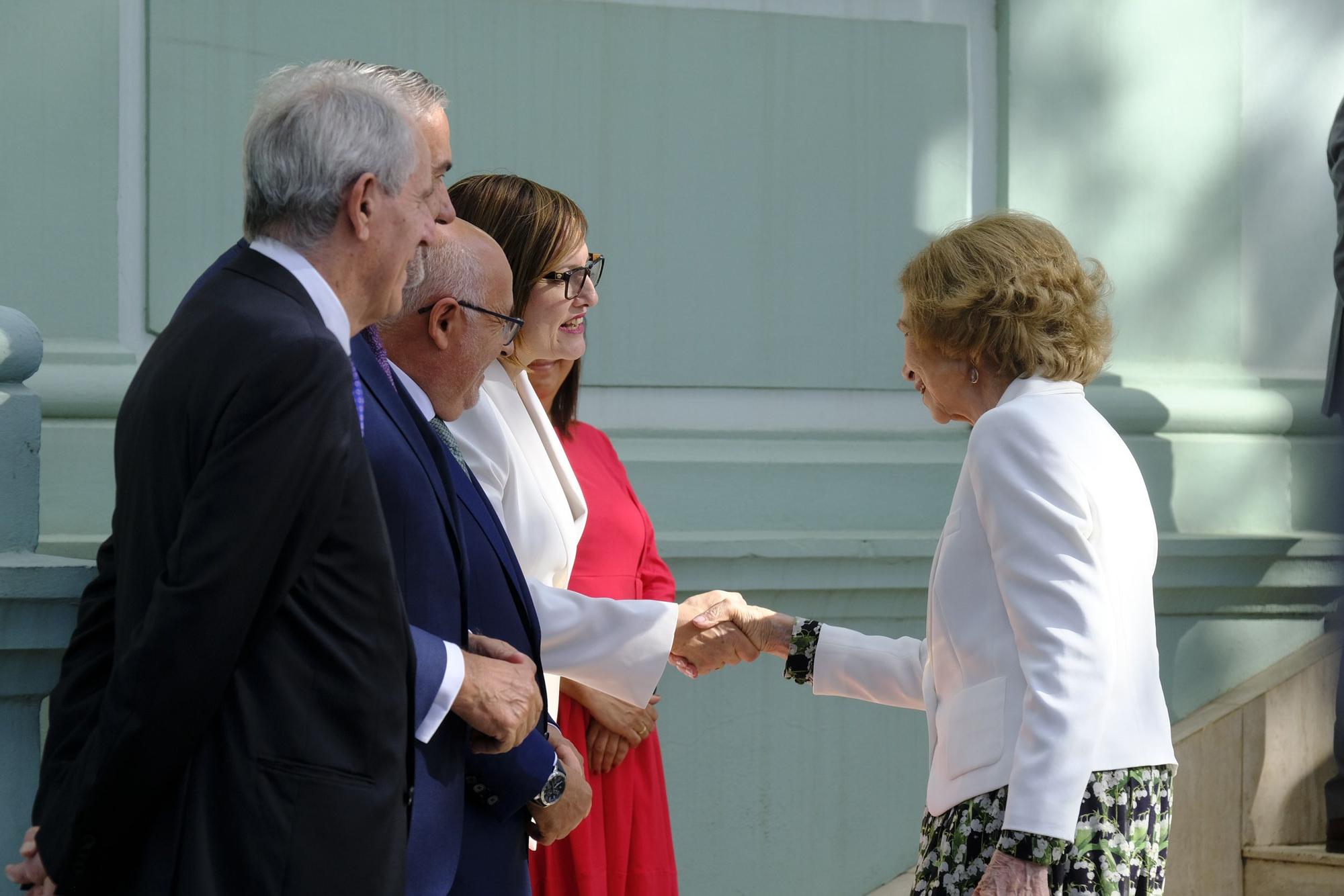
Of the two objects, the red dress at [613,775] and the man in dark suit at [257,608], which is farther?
the red dress at [613,775]

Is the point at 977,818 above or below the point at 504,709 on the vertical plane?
below

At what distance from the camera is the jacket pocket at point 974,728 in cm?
231

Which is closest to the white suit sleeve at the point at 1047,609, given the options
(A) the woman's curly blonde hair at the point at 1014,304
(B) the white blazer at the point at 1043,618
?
(B) the white blazer at the point at 1043,618

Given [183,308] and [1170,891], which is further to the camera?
[1170,891]

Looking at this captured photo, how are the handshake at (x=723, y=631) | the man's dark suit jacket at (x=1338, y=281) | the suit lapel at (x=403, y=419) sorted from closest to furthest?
the suit lapel at (x=403, y=419) → the handshake at (x=723, y=631) → the man's dark suit jacket at (x=1338, y=281)

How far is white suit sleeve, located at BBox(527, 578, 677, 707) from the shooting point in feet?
9.09

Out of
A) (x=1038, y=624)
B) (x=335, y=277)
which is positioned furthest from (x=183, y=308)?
(x=1038, y=624)

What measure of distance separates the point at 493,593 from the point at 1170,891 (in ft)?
9.66

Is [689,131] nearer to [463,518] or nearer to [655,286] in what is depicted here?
[655,286]

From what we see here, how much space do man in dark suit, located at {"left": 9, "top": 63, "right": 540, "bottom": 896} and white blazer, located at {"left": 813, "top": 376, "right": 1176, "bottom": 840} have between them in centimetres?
97

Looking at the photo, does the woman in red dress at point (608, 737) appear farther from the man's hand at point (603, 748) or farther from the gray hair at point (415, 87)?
the gray hair at point (415, 87)

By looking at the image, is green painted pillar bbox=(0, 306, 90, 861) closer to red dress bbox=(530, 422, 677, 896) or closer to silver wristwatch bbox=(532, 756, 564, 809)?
silver wristwatch bbox=(532, 756, 564, 809)

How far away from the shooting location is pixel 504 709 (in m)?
2.11

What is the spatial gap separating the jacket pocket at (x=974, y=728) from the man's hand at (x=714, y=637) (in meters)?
0.78
